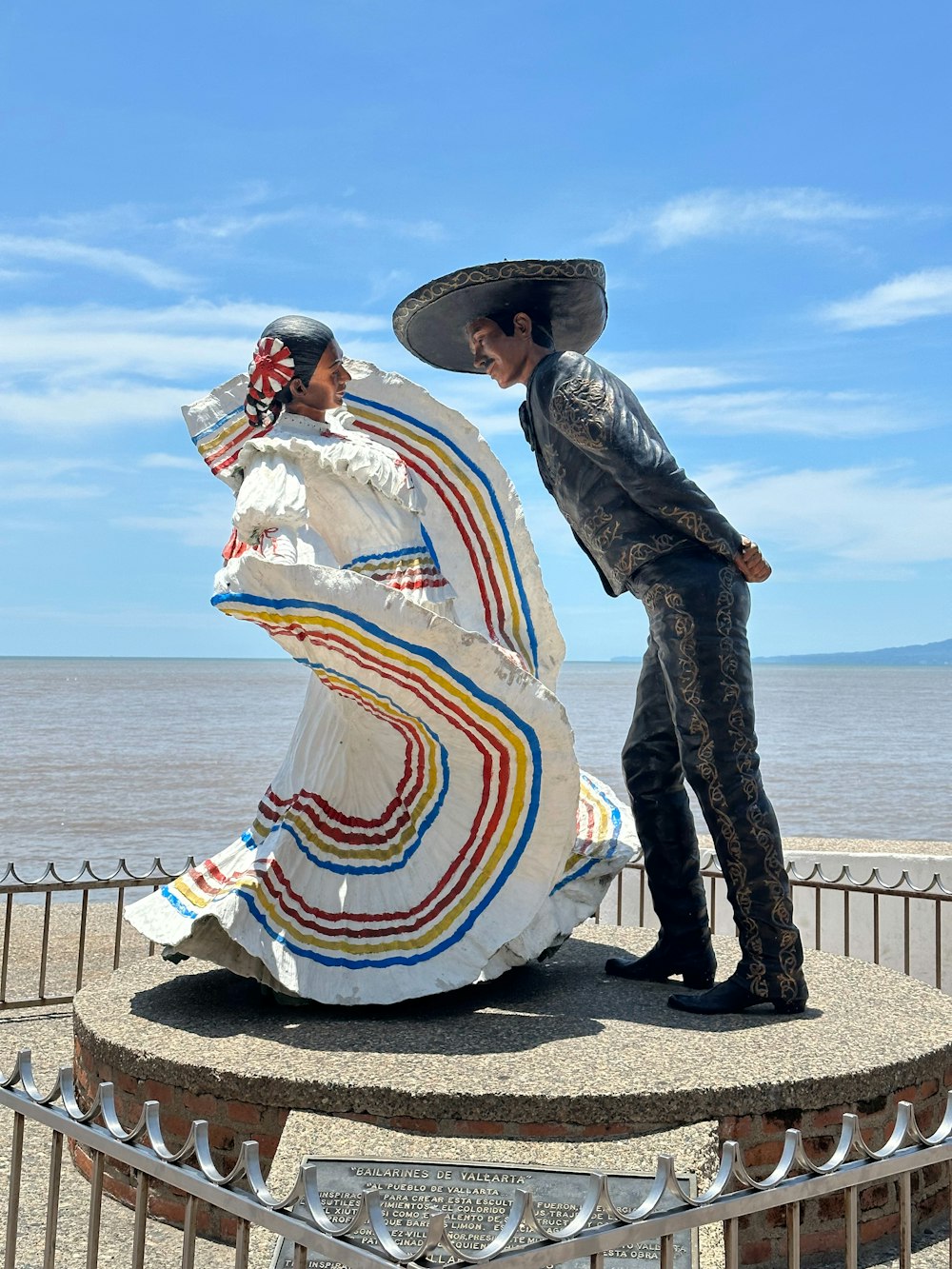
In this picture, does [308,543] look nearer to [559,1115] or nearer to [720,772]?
[720,772]

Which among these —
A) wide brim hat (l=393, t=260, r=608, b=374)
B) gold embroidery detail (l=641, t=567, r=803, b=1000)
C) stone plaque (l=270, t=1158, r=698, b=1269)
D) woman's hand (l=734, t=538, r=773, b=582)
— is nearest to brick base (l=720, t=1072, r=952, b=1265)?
stone plaque (l=270, t=1158, r=698, b=1269)

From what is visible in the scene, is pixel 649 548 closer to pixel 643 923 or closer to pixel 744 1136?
pixel 744 1136

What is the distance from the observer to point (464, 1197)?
2795 mm

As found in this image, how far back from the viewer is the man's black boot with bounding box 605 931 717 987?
4637mm

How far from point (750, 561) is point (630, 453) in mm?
564

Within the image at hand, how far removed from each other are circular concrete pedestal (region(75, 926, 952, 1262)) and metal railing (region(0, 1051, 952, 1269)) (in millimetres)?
595

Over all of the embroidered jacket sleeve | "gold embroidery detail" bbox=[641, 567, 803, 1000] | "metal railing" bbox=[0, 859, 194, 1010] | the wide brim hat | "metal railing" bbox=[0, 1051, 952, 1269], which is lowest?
"metal railing" bbox=[0, 859, 194, 1010]

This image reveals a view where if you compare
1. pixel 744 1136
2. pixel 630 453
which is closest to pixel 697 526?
pixel 630 453

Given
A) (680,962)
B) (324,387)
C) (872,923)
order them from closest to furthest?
1. (324,387)
2. (680,962)
3. (872,923)

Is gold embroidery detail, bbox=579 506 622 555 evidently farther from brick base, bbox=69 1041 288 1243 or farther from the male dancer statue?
brick base, bbox=69 1041 288 1243

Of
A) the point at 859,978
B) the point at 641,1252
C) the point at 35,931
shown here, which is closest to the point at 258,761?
the point at 35,931

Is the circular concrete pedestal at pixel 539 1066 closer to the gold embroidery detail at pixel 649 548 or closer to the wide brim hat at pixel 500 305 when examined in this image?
the gold embroidery detail at pixel 649 548

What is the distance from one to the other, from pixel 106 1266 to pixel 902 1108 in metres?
2.19

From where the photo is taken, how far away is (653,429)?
438 cm
